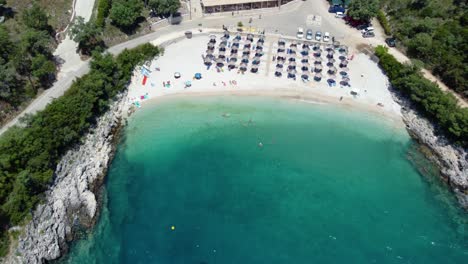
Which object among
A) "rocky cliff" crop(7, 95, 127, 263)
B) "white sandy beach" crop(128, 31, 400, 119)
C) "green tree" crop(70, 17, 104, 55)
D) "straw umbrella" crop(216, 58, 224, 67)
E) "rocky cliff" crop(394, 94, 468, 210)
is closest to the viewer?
"rocky cliff" crop(7, 95, 127, 263)

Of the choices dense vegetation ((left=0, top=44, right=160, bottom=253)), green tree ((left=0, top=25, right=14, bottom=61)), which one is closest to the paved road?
green tree ((left=0, top=25, right=14, bottom=61))

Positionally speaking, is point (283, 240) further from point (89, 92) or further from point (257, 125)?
point (89, 92)

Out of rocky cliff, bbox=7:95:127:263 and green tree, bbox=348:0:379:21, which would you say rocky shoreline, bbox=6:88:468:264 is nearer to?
rocky cliff, bbox=7:95:127:263

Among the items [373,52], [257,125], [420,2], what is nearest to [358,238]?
[257,125]

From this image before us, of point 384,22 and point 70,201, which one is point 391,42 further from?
point 70,201

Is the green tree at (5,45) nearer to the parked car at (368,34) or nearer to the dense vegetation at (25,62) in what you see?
the dense vegetation at (25,62)

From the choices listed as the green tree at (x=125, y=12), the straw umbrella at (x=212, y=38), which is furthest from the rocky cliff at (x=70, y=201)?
the straw umbrella at (x=212, y=38)
